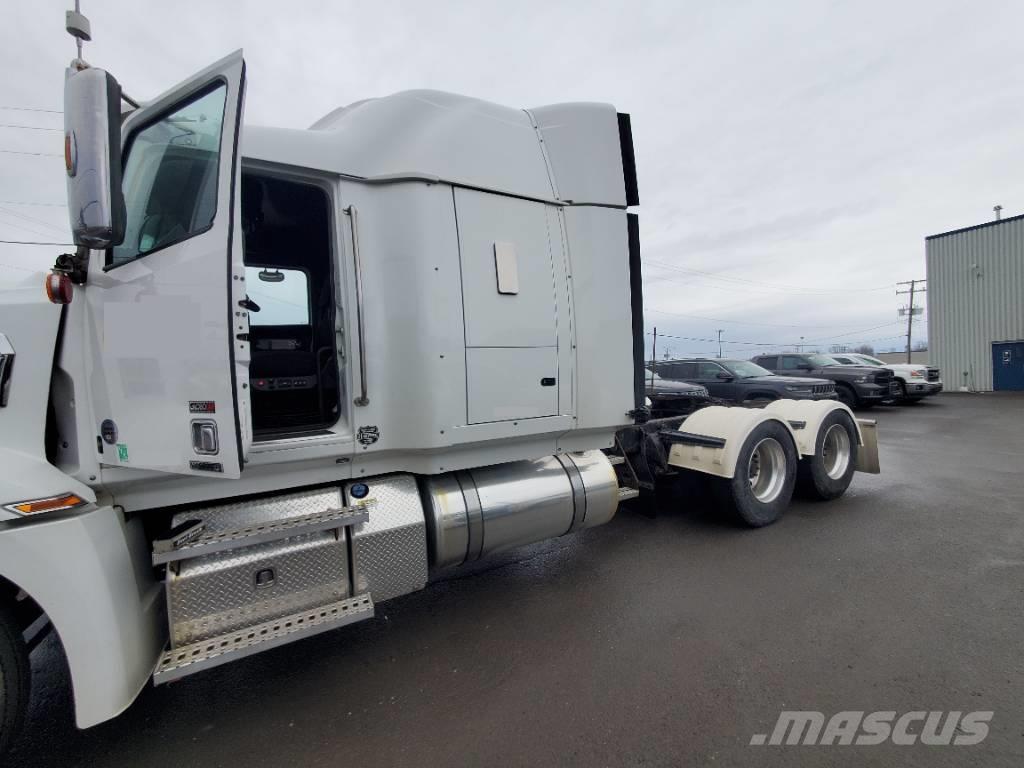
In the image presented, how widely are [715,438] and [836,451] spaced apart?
2.17m

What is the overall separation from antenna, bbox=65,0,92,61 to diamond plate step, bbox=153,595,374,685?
255 cm

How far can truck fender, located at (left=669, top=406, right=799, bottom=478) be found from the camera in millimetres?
4672

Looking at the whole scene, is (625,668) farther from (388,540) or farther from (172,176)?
(172,176)

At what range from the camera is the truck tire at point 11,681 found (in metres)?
1.99

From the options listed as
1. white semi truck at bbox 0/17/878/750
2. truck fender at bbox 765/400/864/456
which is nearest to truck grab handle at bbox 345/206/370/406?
white semi truck at bbox 0/17/878/750

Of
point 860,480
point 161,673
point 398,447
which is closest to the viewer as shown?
point 161,673

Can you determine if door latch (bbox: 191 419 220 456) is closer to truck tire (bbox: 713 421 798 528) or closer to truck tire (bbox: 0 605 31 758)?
truck tire (bbox: 0 605 31 758)

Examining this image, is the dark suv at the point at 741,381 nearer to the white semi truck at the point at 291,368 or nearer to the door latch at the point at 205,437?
the white semi truck at the point at 291,368

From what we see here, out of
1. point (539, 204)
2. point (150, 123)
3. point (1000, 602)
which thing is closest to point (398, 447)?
point (539, 204)

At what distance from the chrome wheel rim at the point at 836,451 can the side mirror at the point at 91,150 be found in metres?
6.56

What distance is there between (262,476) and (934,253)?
28818 millimetres

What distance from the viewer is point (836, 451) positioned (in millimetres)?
5895

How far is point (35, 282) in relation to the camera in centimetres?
243

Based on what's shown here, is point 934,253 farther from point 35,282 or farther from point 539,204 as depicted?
point 35,282
